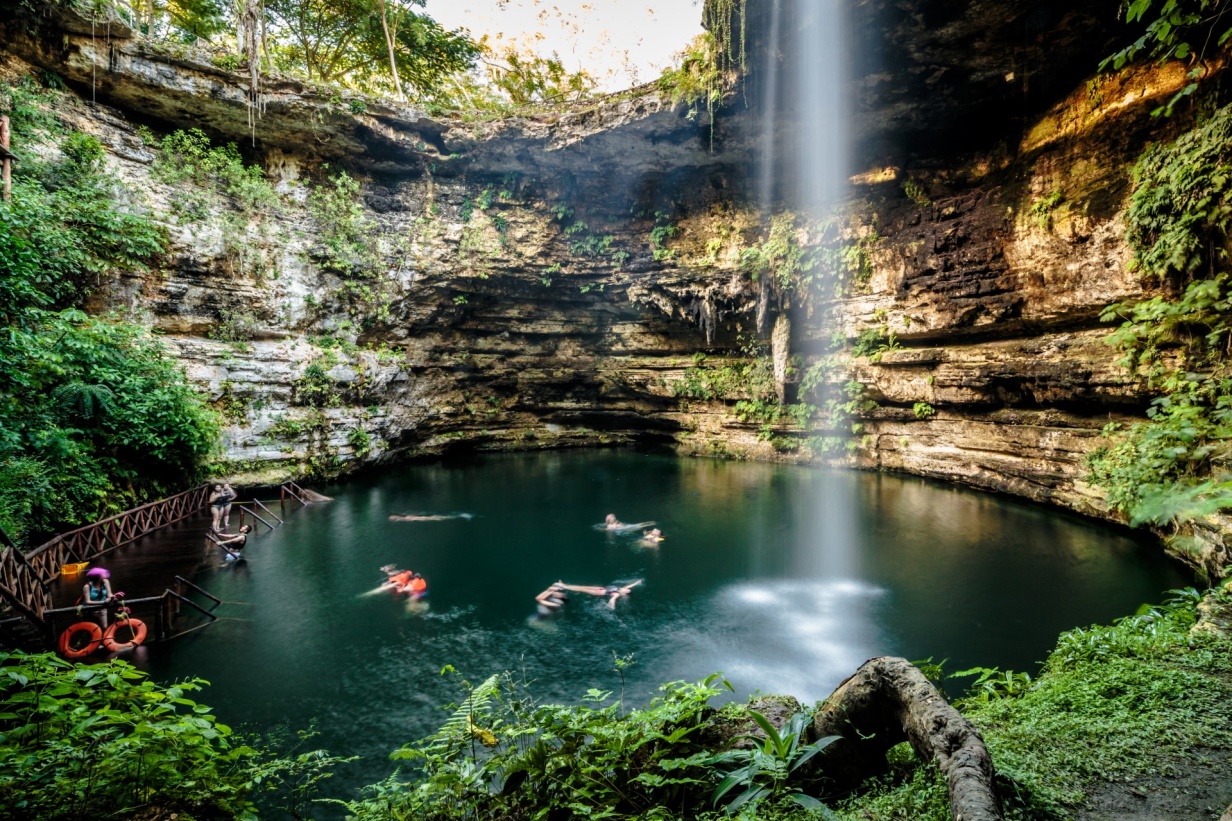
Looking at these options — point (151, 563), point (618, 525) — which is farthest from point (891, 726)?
point (151, 563)

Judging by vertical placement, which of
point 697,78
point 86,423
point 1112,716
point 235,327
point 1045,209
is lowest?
point 1112,716

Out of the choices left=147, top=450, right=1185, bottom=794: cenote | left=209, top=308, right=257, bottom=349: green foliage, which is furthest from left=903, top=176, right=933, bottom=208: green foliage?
left=209, top=308, right=257, bottom=349: green foliage

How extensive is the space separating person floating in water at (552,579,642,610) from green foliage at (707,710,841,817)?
225 inches

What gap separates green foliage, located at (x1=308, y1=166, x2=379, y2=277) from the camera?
15.7m

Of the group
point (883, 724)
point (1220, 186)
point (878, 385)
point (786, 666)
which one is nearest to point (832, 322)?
point (878, 385)

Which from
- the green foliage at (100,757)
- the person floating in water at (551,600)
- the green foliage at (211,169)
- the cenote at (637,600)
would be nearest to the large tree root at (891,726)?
the green foliage at (100,757)

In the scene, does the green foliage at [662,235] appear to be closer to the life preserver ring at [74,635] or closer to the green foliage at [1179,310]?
the green foliage at [1179,310]

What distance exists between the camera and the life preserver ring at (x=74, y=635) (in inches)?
202

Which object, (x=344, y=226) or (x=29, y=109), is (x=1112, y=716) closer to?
(x=344, y=226)

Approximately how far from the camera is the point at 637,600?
7.80m

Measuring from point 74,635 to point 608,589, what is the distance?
6410 mm

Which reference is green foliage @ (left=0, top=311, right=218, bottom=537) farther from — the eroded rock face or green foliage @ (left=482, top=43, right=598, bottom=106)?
green foliage @ (left=482, top=43, right=598, bottom=106)

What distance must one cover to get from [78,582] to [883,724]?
9799mm

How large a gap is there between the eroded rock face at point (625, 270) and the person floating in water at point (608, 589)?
9750 mm
